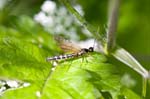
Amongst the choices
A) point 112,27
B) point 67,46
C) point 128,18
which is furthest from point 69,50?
point 128,18

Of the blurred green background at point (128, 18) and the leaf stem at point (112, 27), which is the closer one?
the leaf stem at point (112, 27)

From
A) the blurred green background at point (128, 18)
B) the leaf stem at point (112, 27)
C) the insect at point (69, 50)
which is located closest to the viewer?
the insect at point (69, 50)

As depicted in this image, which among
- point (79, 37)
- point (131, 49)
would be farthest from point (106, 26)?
point (131, 49)

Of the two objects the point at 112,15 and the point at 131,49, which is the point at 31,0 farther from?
the point at 112,15

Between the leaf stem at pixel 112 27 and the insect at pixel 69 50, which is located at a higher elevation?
the leaf stem at pixel 112 27

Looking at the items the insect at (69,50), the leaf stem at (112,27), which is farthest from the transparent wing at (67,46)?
the leaf stem at (112,27)

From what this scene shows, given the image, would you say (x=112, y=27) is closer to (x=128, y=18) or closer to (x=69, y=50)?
(x=69, y=50)

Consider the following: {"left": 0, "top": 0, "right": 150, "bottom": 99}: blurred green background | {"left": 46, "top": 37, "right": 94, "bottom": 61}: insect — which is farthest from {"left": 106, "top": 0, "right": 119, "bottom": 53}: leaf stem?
{"left": 0, "top": 0, "right": 150, "bottom": 99}: blurred green background

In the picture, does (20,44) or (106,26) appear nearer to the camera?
(20,44)

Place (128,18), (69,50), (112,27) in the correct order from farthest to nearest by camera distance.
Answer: (128,18) < (69,50) < (112,27)

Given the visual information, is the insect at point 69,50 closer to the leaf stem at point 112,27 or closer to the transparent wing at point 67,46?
the transparent wing at point 67,46

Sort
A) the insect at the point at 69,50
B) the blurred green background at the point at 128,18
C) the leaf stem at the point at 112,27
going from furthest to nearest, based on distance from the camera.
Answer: the blurred green background at the point at 128,18 → the leaf stem at the point at 112,27 → the insect at the point at 69,50
